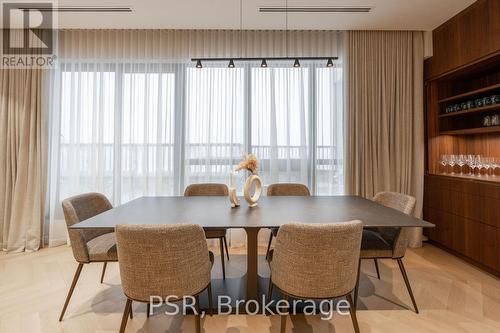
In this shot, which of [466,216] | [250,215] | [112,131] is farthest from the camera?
[112,131]

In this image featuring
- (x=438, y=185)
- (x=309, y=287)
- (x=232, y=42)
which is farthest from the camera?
(x=232, y=42)

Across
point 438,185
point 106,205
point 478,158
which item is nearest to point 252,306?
point 106,205

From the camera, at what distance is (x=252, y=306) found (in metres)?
2.02

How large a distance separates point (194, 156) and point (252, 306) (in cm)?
201

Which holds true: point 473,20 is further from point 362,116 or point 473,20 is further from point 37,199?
point 37,199

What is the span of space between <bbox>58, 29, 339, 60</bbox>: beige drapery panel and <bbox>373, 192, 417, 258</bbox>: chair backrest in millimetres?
2096

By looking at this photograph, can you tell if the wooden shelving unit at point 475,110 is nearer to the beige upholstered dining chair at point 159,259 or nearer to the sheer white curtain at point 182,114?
the sheer white curtain at point 182,114

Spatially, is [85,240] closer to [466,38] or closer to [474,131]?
[474,131]

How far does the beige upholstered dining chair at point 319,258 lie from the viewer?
1.36 metres

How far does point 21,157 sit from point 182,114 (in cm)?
198

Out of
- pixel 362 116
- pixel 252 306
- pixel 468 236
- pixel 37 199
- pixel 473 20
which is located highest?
pixel 473 20

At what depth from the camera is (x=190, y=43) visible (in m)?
3.46

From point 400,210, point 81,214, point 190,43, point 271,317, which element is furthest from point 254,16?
point 271,317

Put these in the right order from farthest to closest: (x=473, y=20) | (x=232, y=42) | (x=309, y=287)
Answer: (x=232, y=42) → (x=473, y=20) → (x=309, y=287)
